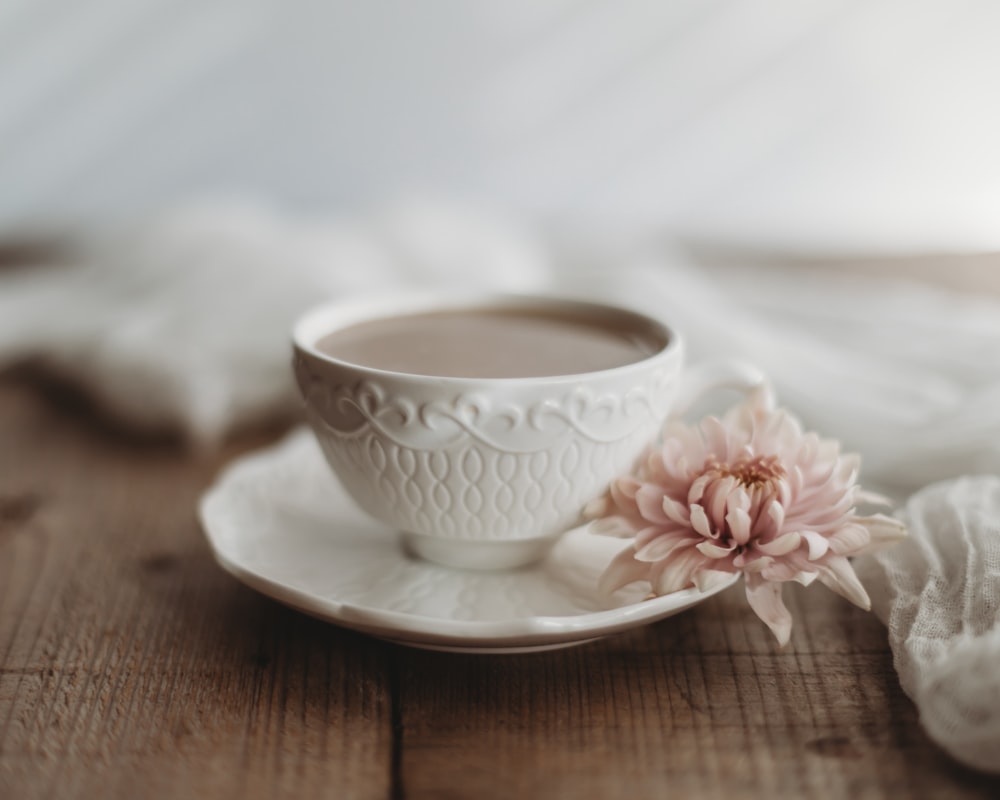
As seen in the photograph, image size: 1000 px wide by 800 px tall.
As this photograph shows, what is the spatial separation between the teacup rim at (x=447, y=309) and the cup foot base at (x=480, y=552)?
109mm

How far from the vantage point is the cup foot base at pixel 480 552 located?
63cm

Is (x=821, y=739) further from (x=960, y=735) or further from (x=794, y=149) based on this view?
(x=794, y=149)

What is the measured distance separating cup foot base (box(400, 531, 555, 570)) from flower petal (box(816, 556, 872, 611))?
0.17 metres

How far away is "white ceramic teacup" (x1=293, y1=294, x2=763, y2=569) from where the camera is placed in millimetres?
563

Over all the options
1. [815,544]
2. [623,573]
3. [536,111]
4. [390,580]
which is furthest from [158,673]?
[536,111]

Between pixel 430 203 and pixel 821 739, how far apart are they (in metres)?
0.94

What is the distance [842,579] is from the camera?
0.54 meters

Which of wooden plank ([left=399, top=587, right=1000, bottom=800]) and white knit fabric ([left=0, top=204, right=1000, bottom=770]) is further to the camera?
white knit fabric ([left=0, top=204, right=1000, bottom=770])

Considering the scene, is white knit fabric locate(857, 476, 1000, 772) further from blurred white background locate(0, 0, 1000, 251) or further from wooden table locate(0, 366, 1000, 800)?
blurred white background locate(0, 0, 1000, 251)

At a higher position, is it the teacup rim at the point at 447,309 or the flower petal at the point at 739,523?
the teacup rim at the point at 447,309

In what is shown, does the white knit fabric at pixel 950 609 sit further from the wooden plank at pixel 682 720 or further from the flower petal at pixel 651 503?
the flower petal at pixel 651 503

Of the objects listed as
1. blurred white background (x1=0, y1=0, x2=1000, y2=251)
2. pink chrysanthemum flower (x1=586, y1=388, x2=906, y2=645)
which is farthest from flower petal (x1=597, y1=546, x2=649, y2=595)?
blurred white background (x1=0, y1=0, x2=1000, y2=251)

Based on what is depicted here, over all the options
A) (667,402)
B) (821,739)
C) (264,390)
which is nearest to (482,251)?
(264,390)

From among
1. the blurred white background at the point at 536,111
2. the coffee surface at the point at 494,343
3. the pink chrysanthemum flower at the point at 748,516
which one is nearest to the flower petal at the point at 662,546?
the pink chrysanthemum flower at the point at 748,516
